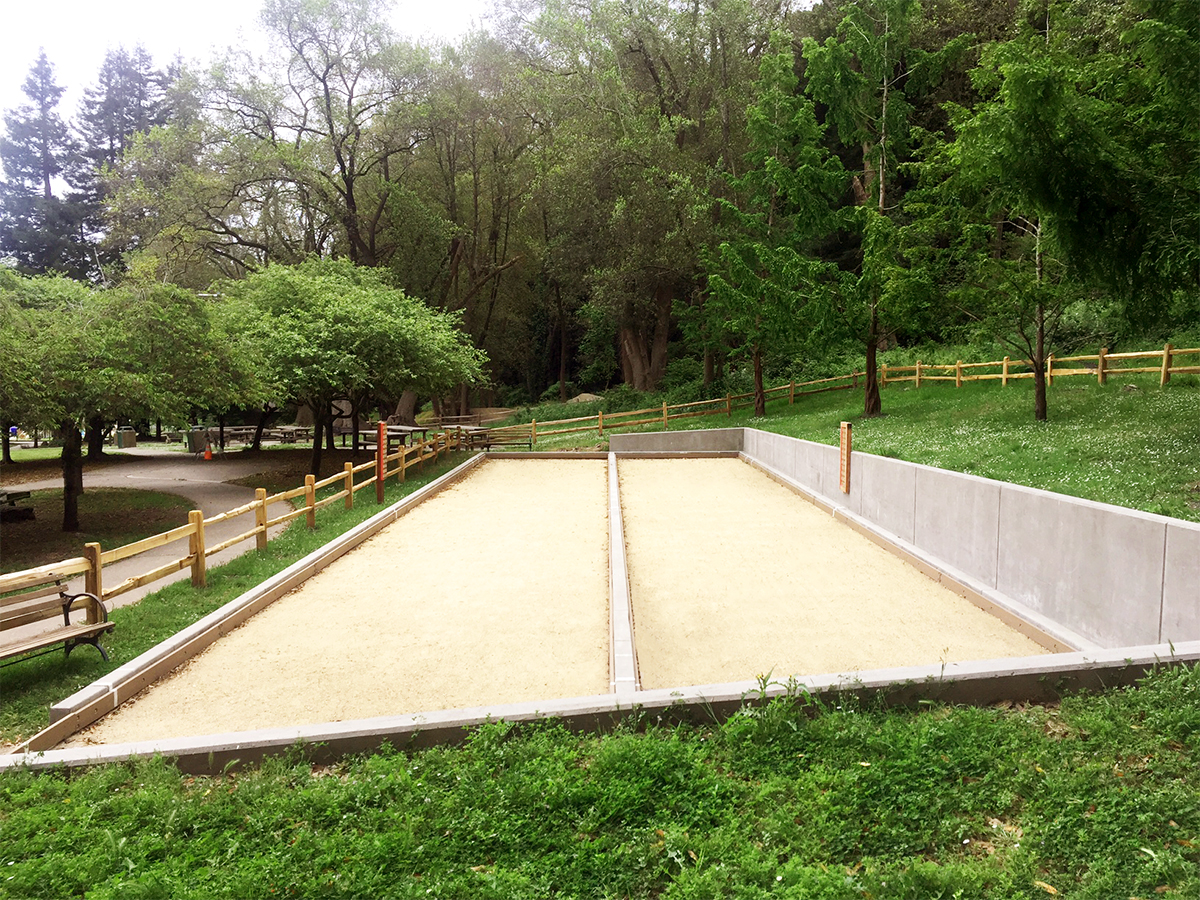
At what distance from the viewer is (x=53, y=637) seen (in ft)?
19.1

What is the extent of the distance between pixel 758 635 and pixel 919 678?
2442 mm

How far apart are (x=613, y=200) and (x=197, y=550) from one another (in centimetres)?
2488

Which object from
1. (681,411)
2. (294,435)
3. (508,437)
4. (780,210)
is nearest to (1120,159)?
(780,210)

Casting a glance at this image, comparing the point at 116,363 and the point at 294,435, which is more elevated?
the point at 116,363

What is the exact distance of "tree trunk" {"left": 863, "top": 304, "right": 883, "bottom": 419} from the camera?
20.3 m

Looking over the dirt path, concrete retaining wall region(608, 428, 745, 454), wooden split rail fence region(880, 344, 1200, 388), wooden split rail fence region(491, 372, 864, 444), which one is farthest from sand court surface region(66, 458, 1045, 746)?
wooden split rail fence region(491, 372, 864, 444)

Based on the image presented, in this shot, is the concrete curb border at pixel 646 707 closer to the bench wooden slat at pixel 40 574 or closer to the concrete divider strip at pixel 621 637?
the concrete divider strip at pixel 621 637

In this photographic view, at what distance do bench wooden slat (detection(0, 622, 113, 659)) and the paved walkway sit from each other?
216cm

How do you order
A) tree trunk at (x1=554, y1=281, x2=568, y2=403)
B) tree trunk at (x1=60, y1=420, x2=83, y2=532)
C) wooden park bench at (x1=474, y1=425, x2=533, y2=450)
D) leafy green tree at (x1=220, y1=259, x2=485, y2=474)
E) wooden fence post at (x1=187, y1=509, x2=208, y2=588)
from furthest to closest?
tree trunk at (x1=554, y1=281, x2=568, y2=403), wooden park bench at (x1=474, y1=425, x2=533, y2=450), leafy green tree at (x1=220, y1=259, x2=485, y2=474), tree trunk at (x1=60, y1=420, x2=83, y2=532), wooden fence post at (x1=187, y1=509, x2=208, y2=588)

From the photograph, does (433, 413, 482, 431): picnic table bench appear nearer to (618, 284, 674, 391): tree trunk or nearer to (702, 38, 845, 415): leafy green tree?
(618, 284, 674, 391): tree trunk

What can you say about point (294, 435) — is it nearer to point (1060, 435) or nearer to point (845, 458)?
point (845, 458)

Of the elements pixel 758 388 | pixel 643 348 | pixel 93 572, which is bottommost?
pixel 93 572

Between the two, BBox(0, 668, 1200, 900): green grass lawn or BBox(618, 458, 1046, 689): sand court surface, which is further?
BBox(618, 458, 1046, 689): sand court surface

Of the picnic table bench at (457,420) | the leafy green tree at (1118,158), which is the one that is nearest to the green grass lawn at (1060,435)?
the leafy green tree at (1118,158)
